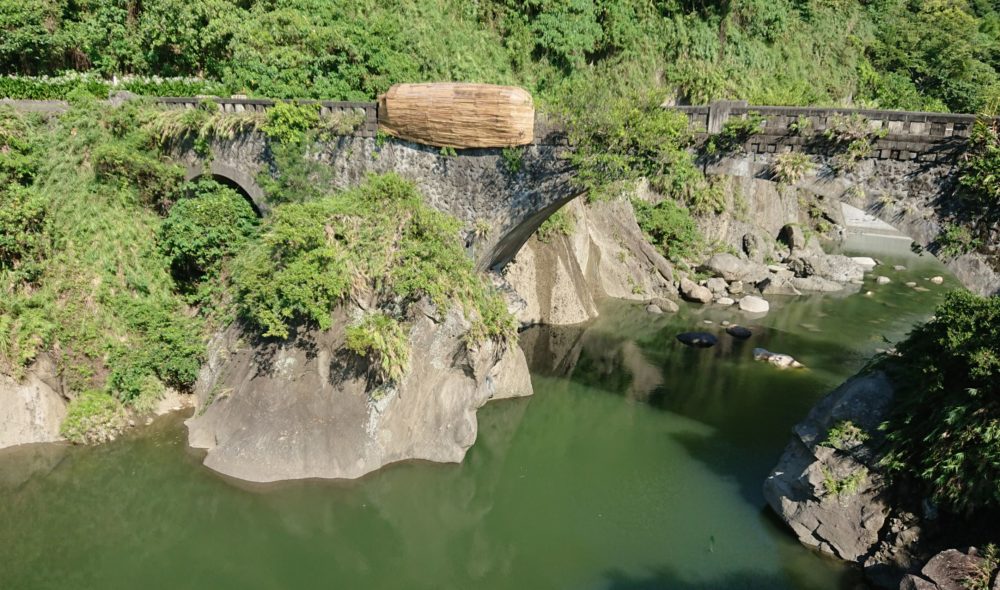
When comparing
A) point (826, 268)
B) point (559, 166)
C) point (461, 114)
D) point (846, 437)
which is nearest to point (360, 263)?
point (461, 114)

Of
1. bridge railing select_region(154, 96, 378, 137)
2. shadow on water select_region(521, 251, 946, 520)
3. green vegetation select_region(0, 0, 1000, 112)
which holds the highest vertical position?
green vegetation select_region(0, 0, 1000, 112)

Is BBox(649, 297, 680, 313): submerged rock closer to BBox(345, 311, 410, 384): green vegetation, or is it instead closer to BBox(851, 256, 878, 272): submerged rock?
BBox(345, 311, 410, 384): green vegetation

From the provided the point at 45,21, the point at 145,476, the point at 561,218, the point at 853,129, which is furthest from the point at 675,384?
the point at 45,21

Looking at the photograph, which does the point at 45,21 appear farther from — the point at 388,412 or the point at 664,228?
the point at 664,228

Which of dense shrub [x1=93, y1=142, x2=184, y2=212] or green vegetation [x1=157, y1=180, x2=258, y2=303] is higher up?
dense shrub [x1=93, y1=142, x2=184, y2=212]

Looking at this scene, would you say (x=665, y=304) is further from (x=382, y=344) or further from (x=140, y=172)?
(x=140, y=172)

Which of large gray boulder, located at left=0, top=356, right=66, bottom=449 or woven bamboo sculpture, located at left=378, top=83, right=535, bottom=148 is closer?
woven bamboo sculpture, located at left=378, top=83, right=535, bottom=148

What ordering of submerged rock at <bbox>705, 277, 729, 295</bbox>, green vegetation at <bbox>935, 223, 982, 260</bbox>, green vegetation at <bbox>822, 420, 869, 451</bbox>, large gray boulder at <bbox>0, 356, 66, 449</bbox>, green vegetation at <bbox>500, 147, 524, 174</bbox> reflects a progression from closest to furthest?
green vegetation at <bbox>822, 420, 869, 451</bbox>, green vegetation at <bbox>935, 223, 982, 260</bbox>, large gray boulder at <bbox>0, 356, 66, 449</bbox>, green vegetation at <bbox>500, 147, 524, 174</bbox>, submerged rock at <bbox>705, 277, 729, 295</bbox>

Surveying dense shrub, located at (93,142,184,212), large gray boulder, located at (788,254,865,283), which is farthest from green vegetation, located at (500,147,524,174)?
large gray boulder, located at (788,254,865,283)
